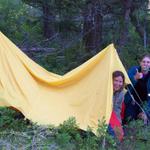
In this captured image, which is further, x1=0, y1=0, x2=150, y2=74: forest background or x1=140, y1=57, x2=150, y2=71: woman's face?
x1=0, y1=0, x2=150, y2=74: forest background

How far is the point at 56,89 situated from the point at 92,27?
365 centimetres

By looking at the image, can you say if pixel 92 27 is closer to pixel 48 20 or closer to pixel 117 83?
pixel 48 20

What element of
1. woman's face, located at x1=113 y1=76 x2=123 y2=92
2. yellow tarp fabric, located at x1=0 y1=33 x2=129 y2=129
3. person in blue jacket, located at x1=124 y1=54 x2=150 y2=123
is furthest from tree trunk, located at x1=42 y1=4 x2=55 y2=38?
woman's face, located at x1=113 y1=76 x2=123 y2=92

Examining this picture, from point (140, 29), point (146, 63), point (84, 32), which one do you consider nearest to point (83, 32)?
point (84, 32)

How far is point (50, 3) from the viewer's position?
968 cm

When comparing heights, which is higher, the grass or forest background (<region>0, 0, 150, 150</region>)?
forest background (<region>0, 0, 150, 150</region>)

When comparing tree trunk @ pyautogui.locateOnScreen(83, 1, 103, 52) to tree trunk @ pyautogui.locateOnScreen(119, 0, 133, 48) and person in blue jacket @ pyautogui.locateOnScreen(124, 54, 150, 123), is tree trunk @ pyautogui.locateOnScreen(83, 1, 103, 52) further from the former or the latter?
person in blue jacket @ pyautogui.locateOnScreen(124, 54, 150, 123)

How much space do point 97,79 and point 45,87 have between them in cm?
77

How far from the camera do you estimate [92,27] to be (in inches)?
388

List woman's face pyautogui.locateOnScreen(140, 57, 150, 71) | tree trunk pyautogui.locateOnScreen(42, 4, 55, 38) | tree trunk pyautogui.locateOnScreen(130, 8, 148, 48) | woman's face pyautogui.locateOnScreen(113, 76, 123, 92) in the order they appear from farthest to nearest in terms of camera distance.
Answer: tree trunk pyautogui.locateOnScreen(130, 8, 148, 48) < tree trunk pyautogui.locateOnScreen(42, 4, 55, 38) < woman's face pyautogui.locateOnScreen(140, 57, 150, 71) < woman's face pyautogui.locateOnScreen(113, 76, 123, 92)

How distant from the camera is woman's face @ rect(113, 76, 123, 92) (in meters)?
6.12

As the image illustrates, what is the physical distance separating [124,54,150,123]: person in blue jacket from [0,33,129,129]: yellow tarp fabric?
0.33m

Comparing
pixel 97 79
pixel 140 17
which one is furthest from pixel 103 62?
pixel 140 17

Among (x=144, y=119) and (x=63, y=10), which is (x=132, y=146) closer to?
(x=144, y=119)
